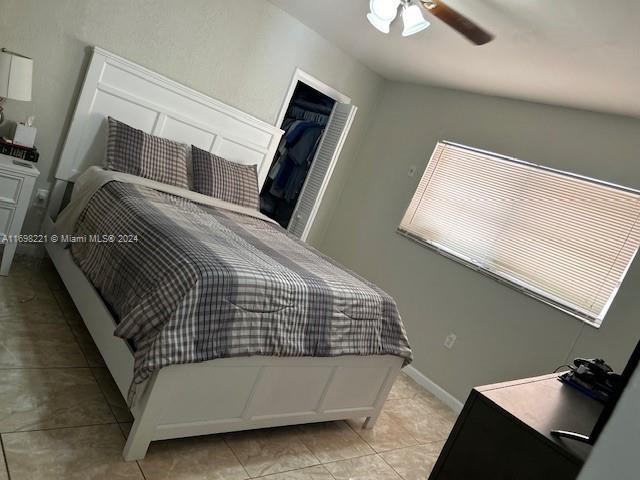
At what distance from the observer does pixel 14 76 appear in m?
2.50

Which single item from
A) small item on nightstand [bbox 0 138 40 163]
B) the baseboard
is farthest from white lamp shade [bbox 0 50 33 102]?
the baseboard

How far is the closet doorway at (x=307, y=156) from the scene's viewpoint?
174 inches

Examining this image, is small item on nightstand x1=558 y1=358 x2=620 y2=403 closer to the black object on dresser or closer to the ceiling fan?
the black object on dresser

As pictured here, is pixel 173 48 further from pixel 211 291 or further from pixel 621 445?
pixel 621 445

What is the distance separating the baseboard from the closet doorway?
5.39 feet

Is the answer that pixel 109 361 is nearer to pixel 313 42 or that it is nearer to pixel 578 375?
pixel 578 375

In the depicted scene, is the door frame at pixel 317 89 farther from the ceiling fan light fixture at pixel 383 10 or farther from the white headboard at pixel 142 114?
the ceiling fan light fixture at pixel 383 10

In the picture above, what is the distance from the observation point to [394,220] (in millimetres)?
4180

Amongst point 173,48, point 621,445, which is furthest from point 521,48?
point 621,445

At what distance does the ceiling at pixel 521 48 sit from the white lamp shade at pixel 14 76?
177 cm

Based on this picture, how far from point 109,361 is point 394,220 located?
2.75m

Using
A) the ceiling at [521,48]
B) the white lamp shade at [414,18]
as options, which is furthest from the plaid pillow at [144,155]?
the white lamp shade at [414,18]

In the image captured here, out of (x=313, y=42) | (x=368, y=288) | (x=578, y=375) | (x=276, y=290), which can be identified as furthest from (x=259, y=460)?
(x=313, y=42)

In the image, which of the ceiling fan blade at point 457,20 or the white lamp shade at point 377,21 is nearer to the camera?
the ceiling fan blade at point 457,20
